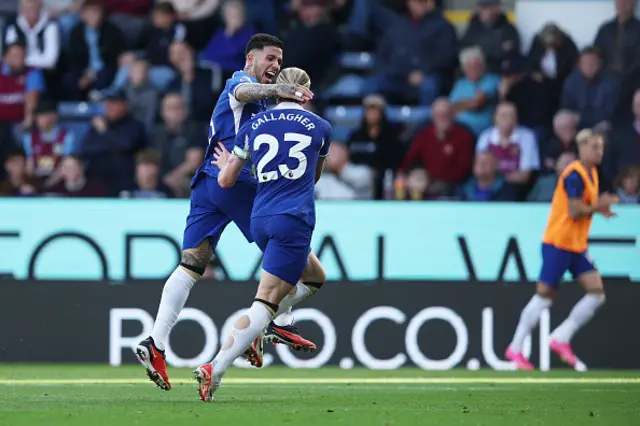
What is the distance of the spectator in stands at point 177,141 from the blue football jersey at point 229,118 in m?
6.32

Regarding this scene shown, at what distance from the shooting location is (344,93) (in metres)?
17.3

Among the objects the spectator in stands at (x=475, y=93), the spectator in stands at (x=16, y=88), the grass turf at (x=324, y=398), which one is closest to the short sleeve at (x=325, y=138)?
the grass turf at (x=324, y=398)

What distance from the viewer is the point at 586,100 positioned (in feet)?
54.5

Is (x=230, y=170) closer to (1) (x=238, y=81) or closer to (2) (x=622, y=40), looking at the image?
(1) (x=238, y=81)

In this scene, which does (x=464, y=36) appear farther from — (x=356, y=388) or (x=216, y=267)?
(x=356, y=388)

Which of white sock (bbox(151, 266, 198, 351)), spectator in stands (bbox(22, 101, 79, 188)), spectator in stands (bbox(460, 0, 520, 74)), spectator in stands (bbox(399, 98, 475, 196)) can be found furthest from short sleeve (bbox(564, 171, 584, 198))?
spectator in stands (bbox(22, 101, 79, 188))

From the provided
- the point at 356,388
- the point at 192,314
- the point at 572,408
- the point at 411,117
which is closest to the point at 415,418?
the point at 572,408

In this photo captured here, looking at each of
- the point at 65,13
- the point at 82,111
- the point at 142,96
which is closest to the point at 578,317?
the point at 142,96

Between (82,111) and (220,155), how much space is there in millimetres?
8184

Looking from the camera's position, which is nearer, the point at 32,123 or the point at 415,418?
the point at 415,418

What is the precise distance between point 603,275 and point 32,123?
7.17 meters

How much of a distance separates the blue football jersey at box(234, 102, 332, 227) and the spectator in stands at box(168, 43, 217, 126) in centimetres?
791

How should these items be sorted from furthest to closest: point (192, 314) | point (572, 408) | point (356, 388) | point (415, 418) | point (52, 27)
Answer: point (52, 27) → point (192, 314) → point (356, 388) → point (572, 408) → point (415, 418)

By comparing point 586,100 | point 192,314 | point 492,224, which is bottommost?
point 192,314
